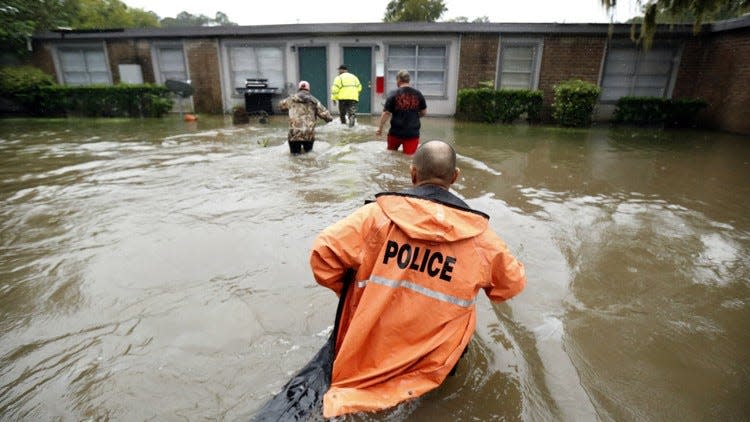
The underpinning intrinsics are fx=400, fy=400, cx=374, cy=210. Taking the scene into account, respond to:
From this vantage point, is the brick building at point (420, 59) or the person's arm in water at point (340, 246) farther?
the brick building at point (420, 59)

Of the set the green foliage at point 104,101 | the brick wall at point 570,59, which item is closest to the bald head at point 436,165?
the brick wall at point 570,59

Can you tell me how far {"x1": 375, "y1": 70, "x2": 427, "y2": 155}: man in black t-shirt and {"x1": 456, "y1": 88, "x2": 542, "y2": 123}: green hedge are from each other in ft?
23.9

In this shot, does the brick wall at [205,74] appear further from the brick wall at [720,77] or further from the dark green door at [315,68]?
the brick wall at [720,77]

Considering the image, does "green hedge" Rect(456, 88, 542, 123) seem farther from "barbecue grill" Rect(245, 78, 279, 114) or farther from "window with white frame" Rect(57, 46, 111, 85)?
"window with white frame" Rect(57, 46, 111, 85)

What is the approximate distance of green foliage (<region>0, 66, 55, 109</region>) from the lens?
47.3 feet

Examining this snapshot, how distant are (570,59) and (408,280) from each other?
49.5ft

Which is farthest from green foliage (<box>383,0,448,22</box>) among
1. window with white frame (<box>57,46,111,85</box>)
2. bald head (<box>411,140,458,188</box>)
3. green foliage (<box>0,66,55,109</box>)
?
bald head (<box>411,140,458,188</box>)

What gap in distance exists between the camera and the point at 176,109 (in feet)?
54.5

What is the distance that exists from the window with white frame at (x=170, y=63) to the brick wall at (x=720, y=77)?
1860cm

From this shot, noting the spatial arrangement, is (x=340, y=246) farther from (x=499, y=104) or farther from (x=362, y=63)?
(x=362, y=63)

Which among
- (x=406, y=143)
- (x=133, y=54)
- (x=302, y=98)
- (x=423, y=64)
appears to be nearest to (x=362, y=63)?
(x=423, y=64)

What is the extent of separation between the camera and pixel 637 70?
14320 mm

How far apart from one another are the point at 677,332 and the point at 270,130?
11.3 m

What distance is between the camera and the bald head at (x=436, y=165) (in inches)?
77.0
